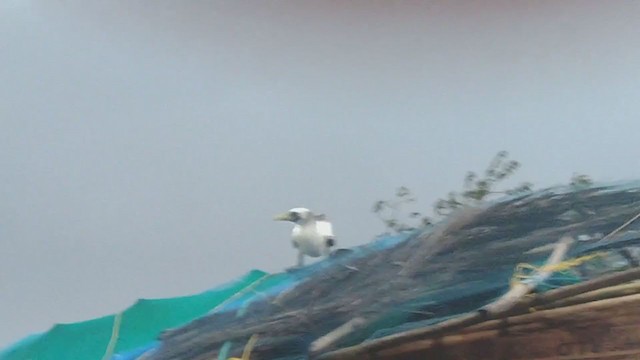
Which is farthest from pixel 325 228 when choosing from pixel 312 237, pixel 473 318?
pixel 473 318

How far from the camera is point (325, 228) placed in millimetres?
1460

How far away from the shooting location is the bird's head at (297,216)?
1.49 m

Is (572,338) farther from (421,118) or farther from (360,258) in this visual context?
(421,118)

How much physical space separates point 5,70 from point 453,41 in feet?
3.12

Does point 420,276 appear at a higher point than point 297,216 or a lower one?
lower

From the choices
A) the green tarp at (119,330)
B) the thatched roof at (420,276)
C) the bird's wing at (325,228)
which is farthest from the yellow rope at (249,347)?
the bird's wing at (325,228)

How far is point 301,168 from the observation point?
1.54 m

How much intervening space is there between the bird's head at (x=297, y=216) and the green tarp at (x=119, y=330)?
17 cm

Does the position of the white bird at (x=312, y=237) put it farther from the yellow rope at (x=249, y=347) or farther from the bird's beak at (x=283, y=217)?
the yellow rope at (x=249, y=347)

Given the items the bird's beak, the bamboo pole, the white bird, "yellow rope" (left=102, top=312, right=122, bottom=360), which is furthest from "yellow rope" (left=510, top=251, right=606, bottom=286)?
"yellow rope" (left=102, top=312, right=122, bottom=360)

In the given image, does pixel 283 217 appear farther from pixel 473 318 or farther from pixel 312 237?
pixel 473 318

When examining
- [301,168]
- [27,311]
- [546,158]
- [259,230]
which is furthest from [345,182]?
[27,311]

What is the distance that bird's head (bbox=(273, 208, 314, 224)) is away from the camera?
58.8 inches

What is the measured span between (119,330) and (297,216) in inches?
15.8
